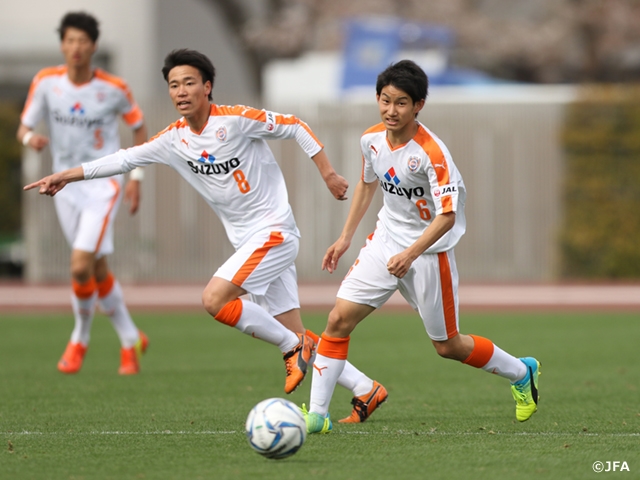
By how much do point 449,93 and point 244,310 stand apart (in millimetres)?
17042

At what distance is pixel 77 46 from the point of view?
9.80 meters

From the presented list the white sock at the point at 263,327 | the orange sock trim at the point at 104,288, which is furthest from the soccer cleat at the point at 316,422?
the orange sock trim at the point at 104,288

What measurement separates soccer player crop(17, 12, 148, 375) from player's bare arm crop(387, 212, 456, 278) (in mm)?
3988

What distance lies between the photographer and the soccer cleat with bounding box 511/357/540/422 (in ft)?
23.7

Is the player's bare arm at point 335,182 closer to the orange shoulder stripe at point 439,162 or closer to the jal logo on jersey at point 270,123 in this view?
the jal logo on jersey at point 270,123

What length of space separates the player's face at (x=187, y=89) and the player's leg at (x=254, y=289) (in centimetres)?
95

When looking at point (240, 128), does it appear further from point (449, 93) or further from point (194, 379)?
point (449, 93)

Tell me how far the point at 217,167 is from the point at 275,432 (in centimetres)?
234

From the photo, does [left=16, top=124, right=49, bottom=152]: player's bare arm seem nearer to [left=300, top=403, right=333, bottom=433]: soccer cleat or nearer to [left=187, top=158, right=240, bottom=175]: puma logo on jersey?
[left=187, top=158, right=240, bottom=175]: puma logo on jersey

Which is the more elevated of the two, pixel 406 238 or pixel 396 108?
pixel 396 108

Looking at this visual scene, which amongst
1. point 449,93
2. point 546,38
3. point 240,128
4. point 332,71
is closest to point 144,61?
point 332,71

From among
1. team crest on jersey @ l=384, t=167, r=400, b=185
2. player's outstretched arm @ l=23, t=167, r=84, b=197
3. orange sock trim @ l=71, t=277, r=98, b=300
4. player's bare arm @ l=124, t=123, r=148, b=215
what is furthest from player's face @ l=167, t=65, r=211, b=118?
orange sock trim @ l=71, t=277, r=98, b=300

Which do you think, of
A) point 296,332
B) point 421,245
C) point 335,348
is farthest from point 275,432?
point 296,332

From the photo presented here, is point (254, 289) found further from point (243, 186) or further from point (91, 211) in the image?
point (91, 211)
